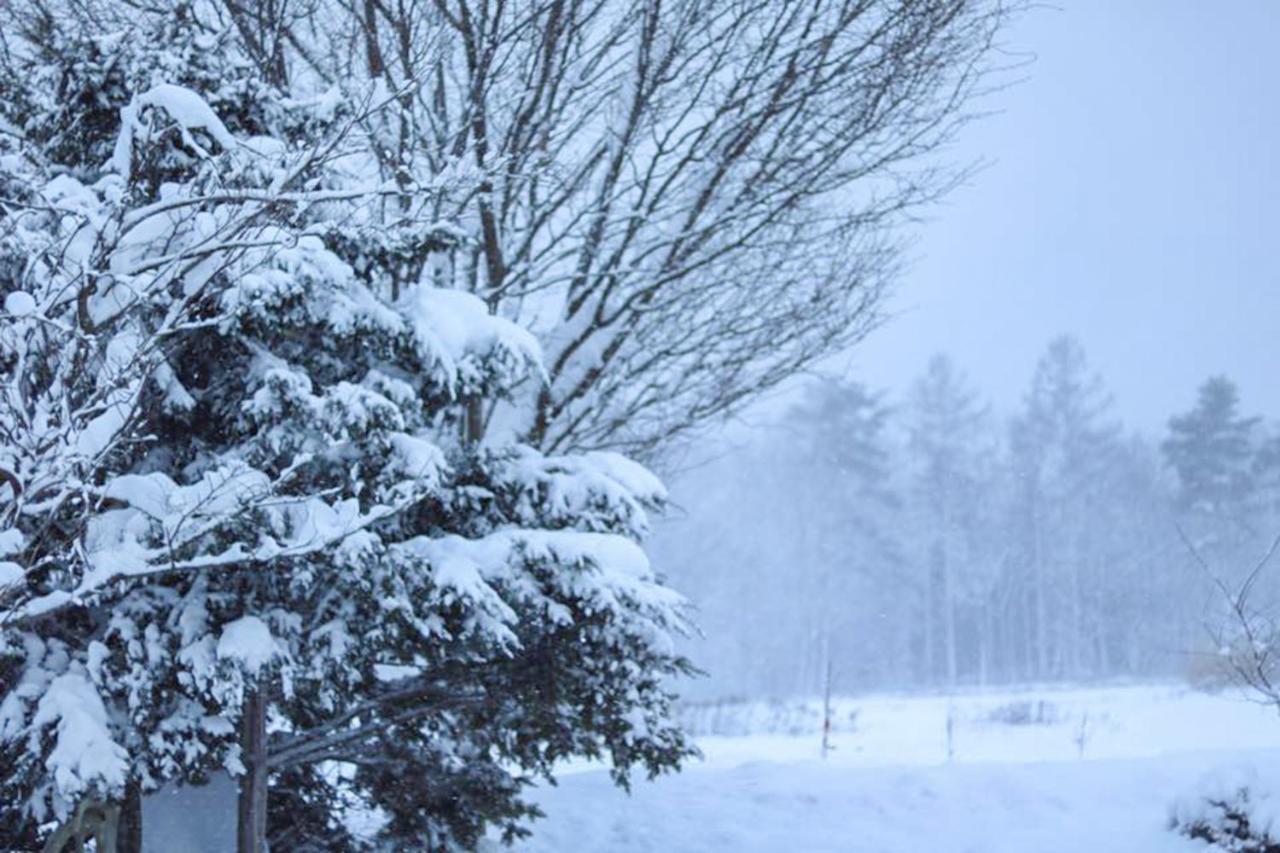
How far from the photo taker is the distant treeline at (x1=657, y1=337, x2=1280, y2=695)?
36719mm

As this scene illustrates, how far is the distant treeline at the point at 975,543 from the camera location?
120 feet

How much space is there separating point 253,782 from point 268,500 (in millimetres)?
1981

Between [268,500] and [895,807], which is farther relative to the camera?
[895,807]

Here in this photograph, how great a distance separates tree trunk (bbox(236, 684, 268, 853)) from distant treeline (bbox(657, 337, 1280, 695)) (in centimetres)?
3058

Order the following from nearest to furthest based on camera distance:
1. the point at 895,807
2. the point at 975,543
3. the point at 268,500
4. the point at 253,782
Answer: the point at 268,500
the point at 253,782
the point at 895,807
the point at 975,543

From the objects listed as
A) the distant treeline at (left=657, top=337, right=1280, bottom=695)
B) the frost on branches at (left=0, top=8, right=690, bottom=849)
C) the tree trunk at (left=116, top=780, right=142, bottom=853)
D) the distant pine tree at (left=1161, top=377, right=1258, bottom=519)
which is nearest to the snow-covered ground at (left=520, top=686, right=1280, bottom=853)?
the frost on branches at (left=0, top=8, right=690, bottom=849)

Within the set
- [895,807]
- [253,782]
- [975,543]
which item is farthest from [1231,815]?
[975,543]

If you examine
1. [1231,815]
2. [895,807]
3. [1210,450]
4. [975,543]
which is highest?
[1210,450]

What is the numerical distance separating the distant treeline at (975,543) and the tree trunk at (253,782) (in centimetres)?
3058

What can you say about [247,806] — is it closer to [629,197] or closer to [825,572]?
[629,197]

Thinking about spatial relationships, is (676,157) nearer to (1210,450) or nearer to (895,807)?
(895,807)

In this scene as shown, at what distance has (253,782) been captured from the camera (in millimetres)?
4980

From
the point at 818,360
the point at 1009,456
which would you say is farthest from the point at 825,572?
the point at 818,360

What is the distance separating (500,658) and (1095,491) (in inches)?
1491
